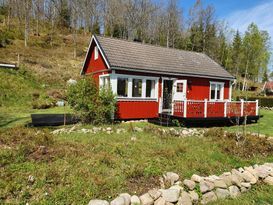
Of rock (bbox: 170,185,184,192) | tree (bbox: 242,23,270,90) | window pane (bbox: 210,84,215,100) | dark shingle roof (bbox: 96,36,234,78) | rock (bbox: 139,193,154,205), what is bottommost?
rock (bbox: 139,193,154,205)

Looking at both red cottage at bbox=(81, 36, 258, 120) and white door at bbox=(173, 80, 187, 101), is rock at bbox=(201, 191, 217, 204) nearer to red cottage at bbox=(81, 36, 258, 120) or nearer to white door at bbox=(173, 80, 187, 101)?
red cottage at bbox=(81, 36, 258, 120)

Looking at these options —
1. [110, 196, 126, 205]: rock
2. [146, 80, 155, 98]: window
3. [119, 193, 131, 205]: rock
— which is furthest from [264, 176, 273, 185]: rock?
[146, 80, 155, 98]: window

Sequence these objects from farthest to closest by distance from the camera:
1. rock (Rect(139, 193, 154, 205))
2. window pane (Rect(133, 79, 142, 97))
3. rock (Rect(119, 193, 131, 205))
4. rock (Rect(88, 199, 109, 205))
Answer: window pane (Rect(133, 79, 142, 97)) → rock (Rect(139, 193, 154, 205)) → rock (Rect(119, 193, 131, 205)) → rock (Rect(88, 199, 109, 205))

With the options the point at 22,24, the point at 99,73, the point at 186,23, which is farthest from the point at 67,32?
the point at 99,73

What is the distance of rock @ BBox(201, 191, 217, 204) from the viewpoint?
515cm

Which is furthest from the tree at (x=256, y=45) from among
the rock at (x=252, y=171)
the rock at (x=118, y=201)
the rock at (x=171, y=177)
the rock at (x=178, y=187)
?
the rock at (x=118, y=201)

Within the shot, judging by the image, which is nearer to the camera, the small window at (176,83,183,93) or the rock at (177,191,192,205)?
the rock at (177,191,192,205)

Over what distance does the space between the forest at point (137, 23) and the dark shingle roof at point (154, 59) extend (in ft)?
79.0

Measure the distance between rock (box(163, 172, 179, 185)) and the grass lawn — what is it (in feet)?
0.66

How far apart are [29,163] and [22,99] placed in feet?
52.5

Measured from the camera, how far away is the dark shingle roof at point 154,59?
48.1 feet

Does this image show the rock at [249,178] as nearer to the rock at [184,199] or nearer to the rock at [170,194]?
the rock at [184,199]

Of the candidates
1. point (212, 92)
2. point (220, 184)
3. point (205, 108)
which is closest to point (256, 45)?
point (212, 92)

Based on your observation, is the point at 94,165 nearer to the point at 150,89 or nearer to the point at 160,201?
the point at 160,201
